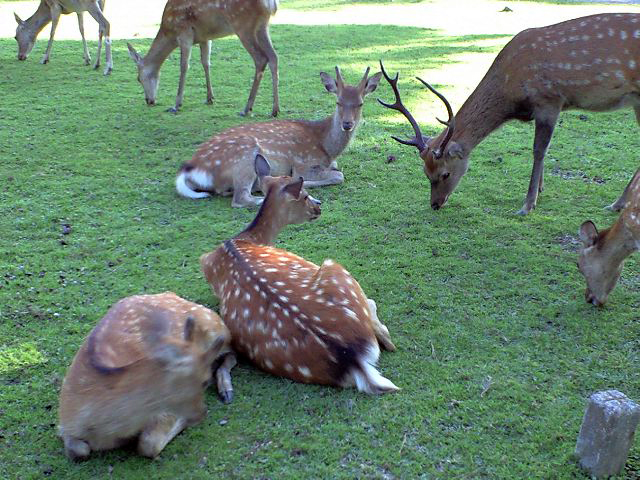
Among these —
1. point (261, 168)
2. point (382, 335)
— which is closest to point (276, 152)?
point (261, 168)

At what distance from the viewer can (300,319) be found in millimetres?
3008

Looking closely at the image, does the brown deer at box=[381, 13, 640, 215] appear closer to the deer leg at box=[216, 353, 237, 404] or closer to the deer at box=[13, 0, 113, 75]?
the deer leg at box=[216, 353, 237, 404]

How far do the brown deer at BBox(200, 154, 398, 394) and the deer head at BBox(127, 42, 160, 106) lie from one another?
414 cm

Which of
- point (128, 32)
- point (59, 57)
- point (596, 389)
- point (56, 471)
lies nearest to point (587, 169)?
point (596, 389)

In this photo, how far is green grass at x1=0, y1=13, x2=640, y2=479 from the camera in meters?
2.72

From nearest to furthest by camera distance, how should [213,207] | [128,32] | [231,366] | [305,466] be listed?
[305,466], [231,366], [213,207], [128,32]

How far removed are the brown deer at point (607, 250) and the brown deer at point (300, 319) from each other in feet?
3.71

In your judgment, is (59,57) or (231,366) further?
(59,57)

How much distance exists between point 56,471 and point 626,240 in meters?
2.75

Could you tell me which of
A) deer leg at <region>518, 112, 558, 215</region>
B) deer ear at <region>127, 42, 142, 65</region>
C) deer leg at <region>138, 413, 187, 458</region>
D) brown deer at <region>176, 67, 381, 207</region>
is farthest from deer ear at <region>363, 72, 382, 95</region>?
deer leg at <region>138, 413, 187, 458</region>

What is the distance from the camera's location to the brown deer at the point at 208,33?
683 cm

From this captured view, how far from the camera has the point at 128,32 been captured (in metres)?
10.7

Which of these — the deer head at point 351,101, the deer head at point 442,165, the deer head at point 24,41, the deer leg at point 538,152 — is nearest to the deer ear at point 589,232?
the deer leg at point 538,152

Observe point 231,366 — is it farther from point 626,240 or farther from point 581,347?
point 626,240
